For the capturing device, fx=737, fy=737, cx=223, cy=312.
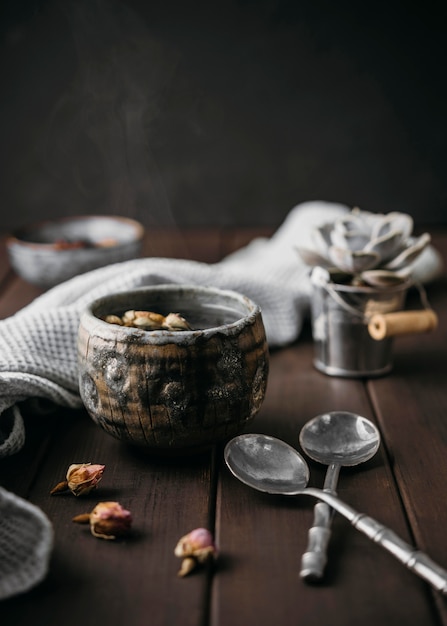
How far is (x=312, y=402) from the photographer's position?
844 millimetres

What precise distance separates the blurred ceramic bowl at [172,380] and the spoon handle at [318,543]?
115 mm

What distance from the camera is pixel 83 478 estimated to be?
0.64 m

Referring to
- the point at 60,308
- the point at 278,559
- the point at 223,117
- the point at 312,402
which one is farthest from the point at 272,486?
the point at 223,117

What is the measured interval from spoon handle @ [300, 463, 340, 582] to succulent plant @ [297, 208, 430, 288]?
13.6 inches

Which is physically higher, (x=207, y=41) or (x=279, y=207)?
(x=207, y=41)

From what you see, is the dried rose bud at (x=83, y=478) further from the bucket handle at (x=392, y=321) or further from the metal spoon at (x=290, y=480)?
the bucket handle at (x=392, y=321)

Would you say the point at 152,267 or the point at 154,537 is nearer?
the point at 154,537

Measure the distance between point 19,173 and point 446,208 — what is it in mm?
1179

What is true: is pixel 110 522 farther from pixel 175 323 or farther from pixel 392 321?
pixel 392 321

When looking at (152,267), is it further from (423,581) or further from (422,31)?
(422,31)

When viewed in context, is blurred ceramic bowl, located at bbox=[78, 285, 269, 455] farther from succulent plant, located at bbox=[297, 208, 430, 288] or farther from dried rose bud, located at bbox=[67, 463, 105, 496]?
succulent plant, located at bbox=[297, 208, 430, 288]

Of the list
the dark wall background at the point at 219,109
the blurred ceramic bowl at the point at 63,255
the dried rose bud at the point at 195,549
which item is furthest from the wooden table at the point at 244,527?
the dark wall background at the point at 219,109

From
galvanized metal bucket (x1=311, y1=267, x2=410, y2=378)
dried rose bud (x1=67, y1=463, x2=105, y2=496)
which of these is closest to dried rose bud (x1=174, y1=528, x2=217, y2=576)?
dried rose bud (x1=67, y1=463, x2=105, y2=496)

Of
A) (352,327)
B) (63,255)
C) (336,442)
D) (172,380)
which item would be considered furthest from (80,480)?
(63,255)
